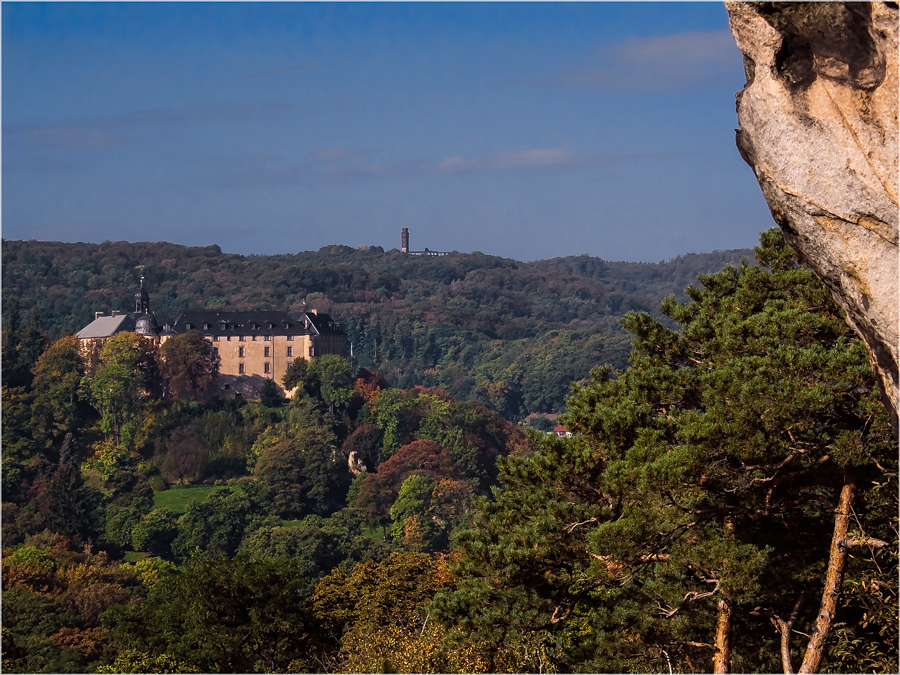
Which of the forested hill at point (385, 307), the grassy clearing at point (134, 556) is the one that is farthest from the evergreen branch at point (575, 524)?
the forested hill at point (385, 307)

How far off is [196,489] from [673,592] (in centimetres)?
6841

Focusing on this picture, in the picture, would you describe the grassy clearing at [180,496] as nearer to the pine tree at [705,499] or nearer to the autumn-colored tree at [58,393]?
the autumn-colored tree at [58,393]

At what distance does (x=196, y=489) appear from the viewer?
77188mm

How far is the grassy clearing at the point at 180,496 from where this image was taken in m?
73.2

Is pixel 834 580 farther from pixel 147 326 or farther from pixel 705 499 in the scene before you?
pixel 147 326

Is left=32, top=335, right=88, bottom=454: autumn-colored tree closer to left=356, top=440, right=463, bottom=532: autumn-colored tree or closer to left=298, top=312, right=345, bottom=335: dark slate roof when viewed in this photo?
left=298, top=312, right=345, bottom=335: dark slate roof

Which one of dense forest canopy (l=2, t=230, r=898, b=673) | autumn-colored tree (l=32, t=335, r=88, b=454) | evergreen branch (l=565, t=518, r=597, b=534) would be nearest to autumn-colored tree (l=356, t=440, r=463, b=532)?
autumn-colored tree (l=32, t=335, r=88, b=454)

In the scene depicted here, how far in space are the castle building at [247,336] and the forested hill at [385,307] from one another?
101 feet

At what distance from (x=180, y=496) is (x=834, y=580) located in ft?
224

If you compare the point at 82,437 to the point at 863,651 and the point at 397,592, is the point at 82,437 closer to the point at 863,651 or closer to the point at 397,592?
the point at 397,592

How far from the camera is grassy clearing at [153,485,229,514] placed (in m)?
73.2

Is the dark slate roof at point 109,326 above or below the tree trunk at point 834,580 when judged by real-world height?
above

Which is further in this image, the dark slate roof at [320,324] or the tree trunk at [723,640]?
the dark slate roof at [320,324]

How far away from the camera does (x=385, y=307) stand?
141 metres
